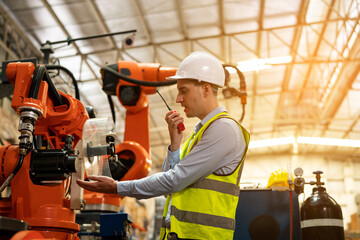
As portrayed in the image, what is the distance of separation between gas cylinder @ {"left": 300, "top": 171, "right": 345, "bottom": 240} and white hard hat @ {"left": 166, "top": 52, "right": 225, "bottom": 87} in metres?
1.26

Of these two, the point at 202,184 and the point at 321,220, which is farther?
the point at 321,220

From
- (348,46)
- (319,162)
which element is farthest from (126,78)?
(319,162)

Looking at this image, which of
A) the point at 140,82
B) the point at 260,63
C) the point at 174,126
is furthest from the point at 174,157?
the point at 260,63

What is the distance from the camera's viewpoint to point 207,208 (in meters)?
1.81

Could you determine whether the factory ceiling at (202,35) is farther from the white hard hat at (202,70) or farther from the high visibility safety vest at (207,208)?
the high visibility safety vest at (207,208)

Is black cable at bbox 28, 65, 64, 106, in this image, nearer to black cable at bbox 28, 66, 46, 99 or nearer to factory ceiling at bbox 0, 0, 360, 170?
black cable at bbox 28, 66, 46, 99

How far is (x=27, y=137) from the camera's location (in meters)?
1.96

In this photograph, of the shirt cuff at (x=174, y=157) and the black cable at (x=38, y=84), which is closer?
the black cable at (x=38, y=84)

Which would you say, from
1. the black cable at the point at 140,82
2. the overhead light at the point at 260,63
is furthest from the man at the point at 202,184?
the overhead light at the point at 260,63

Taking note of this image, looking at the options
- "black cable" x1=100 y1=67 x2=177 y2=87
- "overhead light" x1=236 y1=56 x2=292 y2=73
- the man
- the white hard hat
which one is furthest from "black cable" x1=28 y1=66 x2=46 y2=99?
"overhead light" x1=236 y1=56 x2=292 y2=73

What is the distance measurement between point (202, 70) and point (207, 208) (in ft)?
2.38

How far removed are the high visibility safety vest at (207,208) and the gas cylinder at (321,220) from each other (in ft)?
3.56

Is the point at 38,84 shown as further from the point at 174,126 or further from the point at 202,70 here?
the point at 202,70

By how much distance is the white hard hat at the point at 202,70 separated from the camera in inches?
81.4
